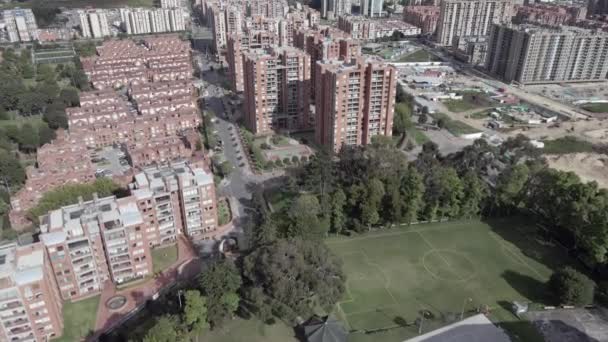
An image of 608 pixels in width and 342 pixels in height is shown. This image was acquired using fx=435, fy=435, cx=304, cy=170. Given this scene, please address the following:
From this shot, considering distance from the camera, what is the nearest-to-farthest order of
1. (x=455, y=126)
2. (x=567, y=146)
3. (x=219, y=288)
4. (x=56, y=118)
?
1. (x=219, y=288)
2. (x=567, y=146)
3. (x=56, y=118)
4. (x=455, y=126)

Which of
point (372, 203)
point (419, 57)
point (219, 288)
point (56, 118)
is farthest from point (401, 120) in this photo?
point (419, 57)

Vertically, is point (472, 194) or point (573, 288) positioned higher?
point (472, 194)

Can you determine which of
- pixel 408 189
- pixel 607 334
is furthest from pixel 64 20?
pixel 607 334

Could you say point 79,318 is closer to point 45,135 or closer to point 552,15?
point 45,135

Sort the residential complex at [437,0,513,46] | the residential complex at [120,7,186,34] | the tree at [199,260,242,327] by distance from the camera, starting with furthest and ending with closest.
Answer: the residential complex at [120,7,186,34] → the residential complex at [437,0,513,46] → the tree at [199,260,242,327]

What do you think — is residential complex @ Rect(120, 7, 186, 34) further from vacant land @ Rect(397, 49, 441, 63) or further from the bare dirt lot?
the bare dirt lot

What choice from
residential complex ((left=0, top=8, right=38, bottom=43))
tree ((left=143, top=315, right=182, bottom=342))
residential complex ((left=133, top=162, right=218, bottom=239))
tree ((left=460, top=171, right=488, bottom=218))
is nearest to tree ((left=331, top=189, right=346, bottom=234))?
residential complex ((left=133, top=162, right=218, bottom=239))
